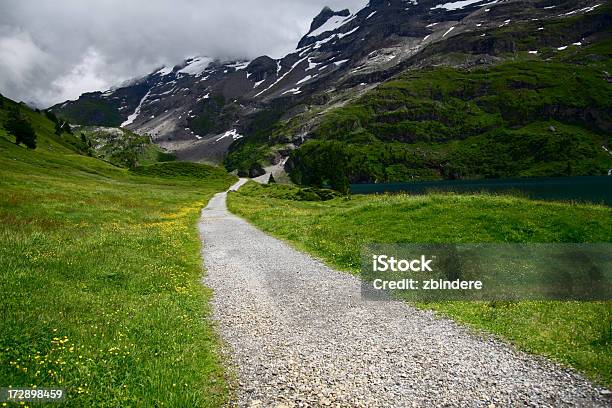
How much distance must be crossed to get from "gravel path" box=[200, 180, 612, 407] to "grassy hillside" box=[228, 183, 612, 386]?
3.27 feet

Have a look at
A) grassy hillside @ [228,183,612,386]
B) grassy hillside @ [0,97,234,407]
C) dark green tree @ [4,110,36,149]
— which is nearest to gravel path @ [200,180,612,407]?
grassy hillside @ [228,183,612,386]

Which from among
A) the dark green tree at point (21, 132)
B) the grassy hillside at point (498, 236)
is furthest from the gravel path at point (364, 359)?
the dark green tree at point (21, 132)

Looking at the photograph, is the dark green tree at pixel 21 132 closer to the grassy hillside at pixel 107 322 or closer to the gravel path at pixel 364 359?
the grassy hillside at pixel 107 322

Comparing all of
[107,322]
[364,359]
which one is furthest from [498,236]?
[107,322]

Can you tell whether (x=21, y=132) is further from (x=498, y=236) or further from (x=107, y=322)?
(x=498, y=236)

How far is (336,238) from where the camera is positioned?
2836 cm

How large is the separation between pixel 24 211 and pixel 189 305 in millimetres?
30108

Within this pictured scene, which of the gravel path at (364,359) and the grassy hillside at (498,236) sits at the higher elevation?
the grassy hillside at (498,236)

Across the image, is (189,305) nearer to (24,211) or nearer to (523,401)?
(523,401)

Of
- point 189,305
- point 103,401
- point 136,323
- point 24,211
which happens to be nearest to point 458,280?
point 189,305

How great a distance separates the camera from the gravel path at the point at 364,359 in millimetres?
8727

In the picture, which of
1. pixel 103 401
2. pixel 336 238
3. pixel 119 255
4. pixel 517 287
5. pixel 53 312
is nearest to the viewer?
pixel 103 401

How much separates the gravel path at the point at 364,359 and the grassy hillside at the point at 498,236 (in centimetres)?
100

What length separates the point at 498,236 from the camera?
2634cm
